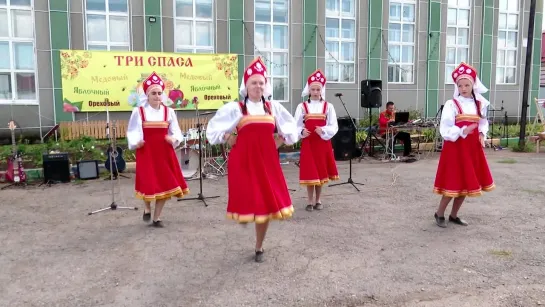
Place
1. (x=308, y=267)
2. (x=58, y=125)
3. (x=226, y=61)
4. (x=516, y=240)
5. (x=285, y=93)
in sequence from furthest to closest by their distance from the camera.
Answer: (x=285, y=93)
(x=226, y=61)
(x=58, y=125)
(x=516, y=240)
(x=308, y=267)

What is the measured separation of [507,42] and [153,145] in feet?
51.5

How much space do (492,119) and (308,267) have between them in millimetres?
13528

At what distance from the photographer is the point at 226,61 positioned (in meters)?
12.3

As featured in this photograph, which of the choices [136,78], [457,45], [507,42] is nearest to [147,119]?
[136,78]

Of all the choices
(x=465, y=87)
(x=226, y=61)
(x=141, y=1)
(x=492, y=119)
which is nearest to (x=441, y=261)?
(x=465, y=87)

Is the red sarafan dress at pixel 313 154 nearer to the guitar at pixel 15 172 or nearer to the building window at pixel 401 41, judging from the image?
the guitar at pixel 15 172

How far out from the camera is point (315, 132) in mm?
5961

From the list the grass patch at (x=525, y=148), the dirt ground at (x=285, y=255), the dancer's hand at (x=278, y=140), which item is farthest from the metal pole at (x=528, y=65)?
the dancer's hand at (x=278, y=140)

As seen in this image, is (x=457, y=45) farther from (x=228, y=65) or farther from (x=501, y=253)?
(x=501, y=253)

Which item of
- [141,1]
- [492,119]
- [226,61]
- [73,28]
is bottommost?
[492,119]

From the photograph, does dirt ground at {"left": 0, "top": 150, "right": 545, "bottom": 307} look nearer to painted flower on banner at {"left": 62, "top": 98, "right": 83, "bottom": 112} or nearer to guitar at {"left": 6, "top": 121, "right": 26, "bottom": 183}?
guitar at {"left": 6, "top": 121, "right": 26, "bottom": 183}

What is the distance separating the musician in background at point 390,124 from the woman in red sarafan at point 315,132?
5.42 meters

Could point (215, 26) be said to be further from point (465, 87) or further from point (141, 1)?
point (465, 87)

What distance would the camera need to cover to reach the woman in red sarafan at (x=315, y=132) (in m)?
5.95
